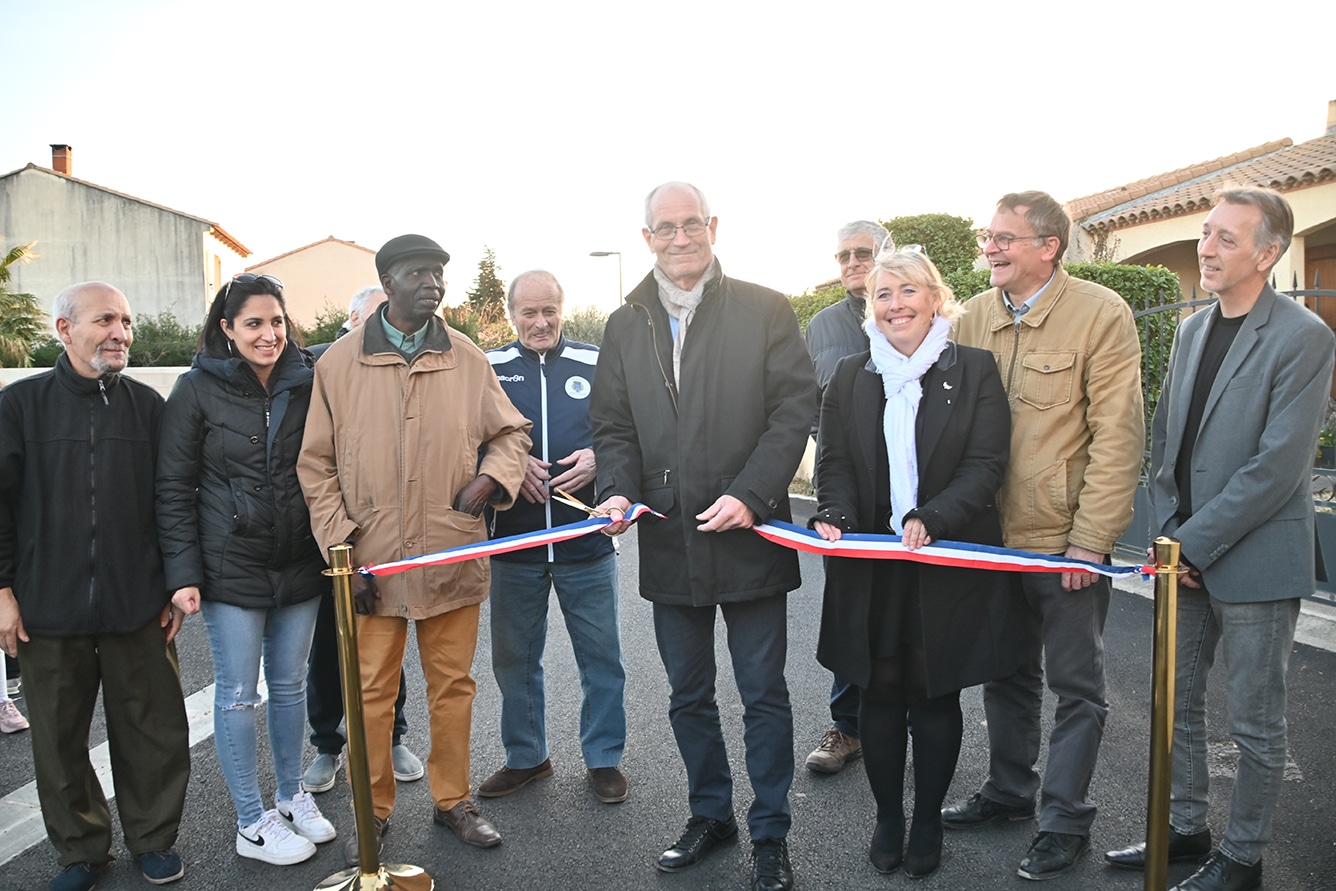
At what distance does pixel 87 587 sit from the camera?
3.48 meters

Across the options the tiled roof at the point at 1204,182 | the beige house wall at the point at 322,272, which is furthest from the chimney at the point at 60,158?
the tiled roof at the point at 1204,182

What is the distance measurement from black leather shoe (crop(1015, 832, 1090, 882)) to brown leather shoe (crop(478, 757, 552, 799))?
203 centimetres

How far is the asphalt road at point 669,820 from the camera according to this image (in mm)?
3459

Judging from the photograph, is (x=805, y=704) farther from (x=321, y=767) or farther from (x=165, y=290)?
(x=165, y=290)

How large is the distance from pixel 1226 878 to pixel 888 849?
107 centimetres

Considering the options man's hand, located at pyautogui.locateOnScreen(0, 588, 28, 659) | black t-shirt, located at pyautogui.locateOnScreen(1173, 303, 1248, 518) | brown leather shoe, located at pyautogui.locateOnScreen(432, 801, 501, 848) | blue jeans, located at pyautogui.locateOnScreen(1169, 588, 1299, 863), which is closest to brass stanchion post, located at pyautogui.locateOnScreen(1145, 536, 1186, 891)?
blue jeans, located at pyautogui.locateOnScreen(1169, 588, 1299, 863)

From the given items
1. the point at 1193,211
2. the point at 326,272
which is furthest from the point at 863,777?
the point at 326,272

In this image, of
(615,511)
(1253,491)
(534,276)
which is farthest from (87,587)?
(1253,491)

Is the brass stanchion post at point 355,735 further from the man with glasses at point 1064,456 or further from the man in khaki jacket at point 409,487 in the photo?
the man with glasses at point 1064,456

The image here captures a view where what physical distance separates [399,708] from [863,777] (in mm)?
2132

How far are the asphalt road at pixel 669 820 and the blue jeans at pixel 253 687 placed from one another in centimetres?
29

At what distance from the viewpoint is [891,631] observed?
11.1ft

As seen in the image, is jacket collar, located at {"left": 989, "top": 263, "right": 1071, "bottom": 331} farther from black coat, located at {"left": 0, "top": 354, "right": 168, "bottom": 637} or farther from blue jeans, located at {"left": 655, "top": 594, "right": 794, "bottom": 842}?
black coat, located at {"left": 0, "top": 354, "right": 168, "bottom": 637}

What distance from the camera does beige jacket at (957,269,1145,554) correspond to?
340cm
